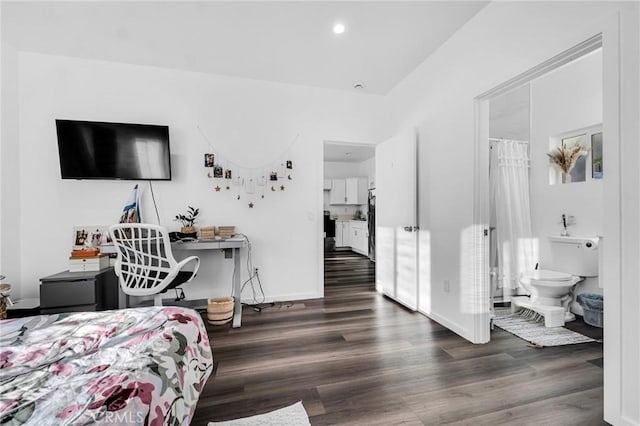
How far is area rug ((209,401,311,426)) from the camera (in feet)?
4.72

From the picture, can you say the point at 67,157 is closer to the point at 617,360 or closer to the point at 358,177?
the point at 617,360

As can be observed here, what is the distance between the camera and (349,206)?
821 cm

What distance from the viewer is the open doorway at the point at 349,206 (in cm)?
634

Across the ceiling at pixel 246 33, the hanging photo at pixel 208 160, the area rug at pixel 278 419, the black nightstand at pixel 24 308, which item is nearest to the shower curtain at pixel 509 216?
the ceiling at pixel 246 33

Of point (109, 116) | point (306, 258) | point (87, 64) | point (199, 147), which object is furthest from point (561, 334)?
point (87, 64)

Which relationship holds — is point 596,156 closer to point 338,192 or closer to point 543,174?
point 543,174

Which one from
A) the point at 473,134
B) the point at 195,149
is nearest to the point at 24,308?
the point at 195,149

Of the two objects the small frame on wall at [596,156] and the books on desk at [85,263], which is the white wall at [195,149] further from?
the small frame on wall at [596,156]

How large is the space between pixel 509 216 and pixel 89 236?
4787 millimetres

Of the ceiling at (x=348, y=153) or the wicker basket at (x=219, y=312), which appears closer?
the wicker basket at (x=219, y=312)

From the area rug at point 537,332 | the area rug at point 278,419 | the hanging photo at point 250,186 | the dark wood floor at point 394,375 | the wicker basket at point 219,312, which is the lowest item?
the area rug at point 537,332

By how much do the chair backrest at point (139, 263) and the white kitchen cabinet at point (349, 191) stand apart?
578 cm

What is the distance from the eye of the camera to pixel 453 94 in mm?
2605

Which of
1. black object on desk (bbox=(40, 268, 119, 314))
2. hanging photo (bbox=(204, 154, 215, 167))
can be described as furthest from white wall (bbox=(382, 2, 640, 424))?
black object on desk (bbox=(40, 268, 119, 314))
